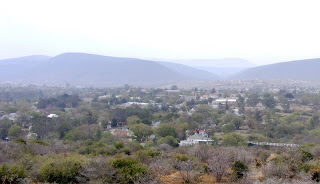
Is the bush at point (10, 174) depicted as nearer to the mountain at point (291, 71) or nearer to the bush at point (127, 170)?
the bush at point (127, 170)

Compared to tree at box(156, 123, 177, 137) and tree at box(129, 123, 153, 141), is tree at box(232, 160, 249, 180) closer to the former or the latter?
tree at box(156, 123, 177, 137)

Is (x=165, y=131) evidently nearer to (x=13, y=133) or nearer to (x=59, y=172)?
(x=13, y=133)

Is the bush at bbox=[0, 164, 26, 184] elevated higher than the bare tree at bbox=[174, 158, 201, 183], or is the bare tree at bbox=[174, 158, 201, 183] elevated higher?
the bush at bbox=[0, 164, 26, 184]

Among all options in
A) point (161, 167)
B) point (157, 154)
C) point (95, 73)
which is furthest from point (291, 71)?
point (161, 167)

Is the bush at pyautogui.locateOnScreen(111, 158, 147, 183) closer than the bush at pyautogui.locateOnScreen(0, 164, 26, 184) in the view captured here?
No

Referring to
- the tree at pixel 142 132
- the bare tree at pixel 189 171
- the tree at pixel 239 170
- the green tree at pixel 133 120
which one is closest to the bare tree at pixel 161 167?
the bare tree at pixel 189 171

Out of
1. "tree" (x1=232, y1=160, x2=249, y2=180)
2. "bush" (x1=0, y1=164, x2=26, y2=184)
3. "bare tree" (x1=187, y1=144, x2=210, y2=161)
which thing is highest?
"bush" (x1=0, y1=164, x2=26, y2=184)

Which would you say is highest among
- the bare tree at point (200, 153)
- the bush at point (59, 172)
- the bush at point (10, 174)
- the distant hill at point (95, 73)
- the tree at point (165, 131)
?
the bush at point (10, 174)

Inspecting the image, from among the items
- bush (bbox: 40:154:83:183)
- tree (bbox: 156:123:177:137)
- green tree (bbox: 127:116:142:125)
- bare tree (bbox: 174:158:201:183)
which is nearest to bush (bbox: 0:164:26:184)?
bush (bbox: 40:154:83:183)

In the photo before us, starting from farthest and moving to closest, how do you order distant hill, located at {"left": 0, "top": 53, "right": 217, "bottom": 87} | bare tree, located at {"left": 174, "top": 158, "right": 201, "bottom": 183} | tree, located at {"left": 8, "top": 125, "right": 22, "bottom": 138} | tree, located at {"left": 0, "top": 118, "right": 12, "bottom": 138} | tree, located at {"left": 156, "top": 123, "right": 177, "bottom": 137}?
distant hill, located at {"left": 0, "top": 53, "right": 217, "bottom": 87} < tree, located at {"left": 0, "top": 118, "right": 12, "bottom": 138} < tree, located at {"left": 8, "top": 125, "right": 22, "bottom": 138} < tree, located at {"left": 156, "top": 123, "right": 177, "bottom": 137} < bare tree, located at {"left": 174, "top": 158, "right": 201, "bottom": 183}
